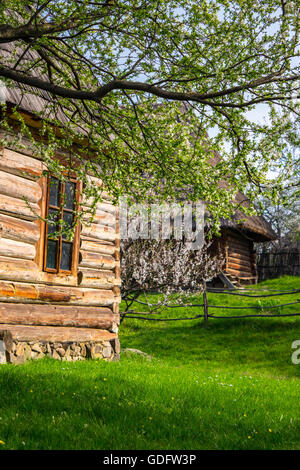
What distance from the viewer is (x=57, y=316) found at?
7820mm

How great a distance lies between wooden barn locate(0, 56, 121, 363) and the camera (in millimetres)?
7043

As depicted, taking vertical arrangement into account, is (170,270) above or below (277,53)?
below

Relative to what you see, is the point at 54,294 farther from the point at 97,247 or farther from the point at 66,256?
the point at 97,247

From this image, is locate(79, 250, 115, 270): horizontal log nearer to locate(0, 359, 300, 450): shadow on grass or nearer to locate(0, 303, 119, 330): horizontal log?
locate(0, 303, 119, 330): horizontal log

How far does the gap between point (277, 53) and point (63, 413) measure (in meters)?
4.46

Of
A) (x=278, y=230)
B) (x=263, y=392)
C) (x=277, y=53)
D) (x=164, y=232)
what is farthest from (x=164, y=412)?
(x=278, y=230)

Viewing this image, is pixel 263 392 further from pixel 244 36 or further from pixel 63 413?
pixel 244 36

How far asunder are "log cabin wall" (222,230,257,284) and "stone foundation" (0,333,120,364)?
40.4 feet

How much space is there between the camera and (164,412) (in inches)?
182

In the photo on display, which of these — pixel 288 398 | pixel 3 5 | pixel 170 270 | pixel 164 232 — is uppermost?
pixel 3 5

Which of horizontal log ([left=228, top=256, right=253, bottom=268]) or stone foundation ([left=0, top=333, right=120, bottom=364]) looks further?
horizontal log ([left=228, top=256, right=253, bottom=268])

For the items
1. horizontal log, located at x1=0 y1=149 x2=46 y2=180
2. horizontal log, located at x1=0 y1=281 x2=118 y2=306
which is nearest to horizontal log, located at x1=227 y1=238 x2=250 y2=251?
horizontal log, located at x1=0 y1=281 x2=118 y2=306

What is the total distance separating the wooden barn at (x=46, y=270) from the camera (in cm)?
704

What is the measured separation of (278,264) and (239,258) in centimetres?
502
